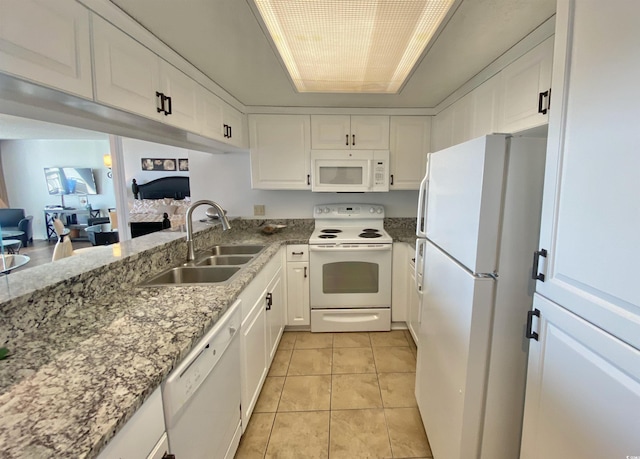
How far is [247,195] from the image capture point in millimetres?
3234

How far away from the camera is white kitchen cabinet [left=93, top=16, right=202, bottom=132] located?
44.4 inches

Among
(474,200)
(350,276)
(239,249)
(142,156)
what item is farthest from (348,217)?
(142,156)

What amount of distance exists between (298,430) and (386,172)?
7.38 feet

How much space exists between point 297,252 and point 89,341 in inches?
71.9

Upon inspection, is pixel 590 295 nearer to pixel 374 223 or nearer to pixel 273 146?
pixel 374 223

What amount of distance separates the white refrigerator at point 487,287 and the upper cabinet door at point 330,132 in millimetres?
1668

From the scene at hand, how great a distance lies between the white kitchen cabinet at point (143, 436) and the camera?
626 mm

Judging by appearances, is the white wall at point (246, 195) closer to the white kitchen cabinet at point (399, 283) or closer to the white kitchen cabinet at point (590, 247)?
the white kitchen cabinet at point (399, 283)

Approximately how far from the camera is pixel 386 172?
284 cm

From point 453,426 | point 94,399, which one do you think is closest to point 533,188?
point 453,426

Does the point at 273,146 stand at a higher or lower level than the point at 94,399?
higher

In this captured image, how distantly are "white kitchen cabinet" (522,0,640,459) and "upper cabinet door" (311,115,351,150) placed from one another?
2079mm

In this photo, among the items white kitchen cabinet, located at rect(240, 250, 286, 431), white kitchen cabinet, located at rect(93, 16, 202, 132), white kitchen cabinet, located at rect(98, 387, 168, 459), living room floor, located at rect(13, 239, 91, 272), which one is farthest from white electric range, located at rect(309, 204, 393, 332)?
living room floor, located at rect(13, 239, 91, 272)

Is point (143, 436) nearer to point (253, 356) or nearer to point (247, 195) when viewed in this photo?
point (253, 356)
